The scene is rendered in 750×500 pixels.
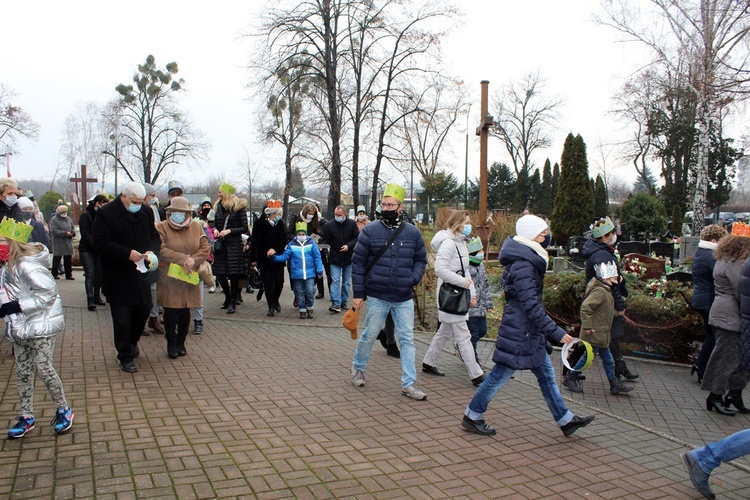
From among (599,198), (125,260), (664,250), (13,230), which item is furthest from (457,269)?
(599,198)

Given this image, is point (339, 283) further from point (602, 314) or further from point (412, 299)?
point (602, 314)

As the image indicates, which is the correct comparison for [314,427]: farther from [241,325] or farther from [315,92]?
[315,92]

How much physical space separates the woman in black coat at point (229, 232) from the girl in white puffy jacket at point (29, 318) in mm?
5175

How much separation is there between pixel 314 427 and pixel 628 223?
92.0ft

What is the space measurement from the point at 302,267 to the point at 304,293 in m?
0.44

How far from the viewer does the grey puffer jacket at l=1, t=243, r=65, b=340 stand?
165 inches

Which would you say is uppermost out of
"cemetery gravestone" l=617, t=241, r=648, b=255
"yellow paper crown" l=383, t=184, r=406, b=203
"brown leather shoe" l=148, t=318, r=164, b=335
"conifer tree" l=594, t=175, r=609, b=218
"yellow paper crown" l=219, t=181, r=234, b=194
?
"conifer tree" l=594, t=175, r=609, b=218

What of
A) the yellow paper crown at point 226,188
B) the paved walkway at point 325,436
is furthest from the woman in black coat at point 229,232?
the paved walkway at point 325,436

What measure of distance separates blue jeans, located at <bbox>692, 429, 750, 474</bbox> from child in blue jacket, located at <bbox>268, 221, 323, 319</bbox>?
22.1 feet

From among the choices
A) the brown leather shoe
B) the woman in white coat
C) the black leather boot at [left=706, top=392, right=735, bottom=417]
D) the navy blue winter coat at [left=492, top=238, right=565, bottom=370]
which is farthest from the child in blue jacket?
the black leather boot at [left=706, top=392, right=735, bottom=417]

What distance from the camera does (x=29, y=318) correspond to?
13.9 ft

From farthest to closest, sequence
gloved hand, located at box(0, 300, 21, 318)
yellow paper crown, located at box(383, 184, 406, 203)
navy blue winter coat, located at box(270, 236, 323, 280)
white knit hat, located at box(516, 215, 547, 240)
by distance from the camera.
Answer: navy blue winter coat, located at box(270, 236, 323, 280)
yellow paper crown, located at box(383, 184, 406, 203)
white knit hat, located at box(516, 215, 547, 240)
gloved hand, located at box(0, 300, 21, 318)

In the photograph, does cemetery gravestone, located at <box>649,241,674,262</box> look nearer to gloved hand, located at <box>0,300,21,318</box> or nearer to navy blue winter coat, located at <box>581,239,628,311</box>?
navy blue winter coat, located at <box>581,239,628,311</box>

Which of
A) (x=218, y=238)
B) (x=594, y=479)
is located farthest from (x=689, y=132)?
(x=594, y=479)
